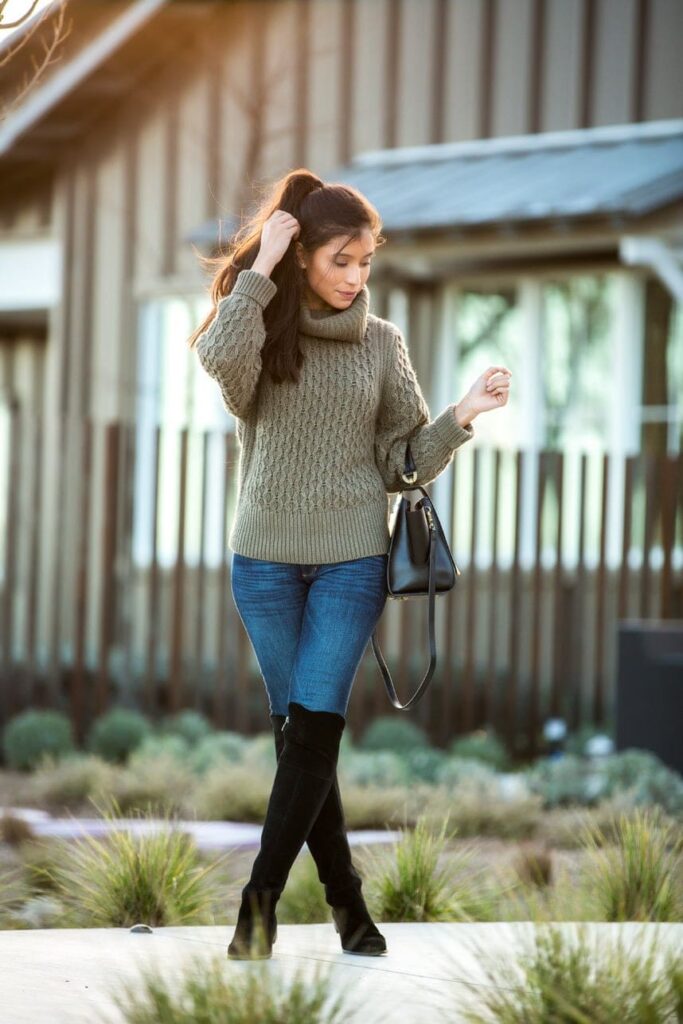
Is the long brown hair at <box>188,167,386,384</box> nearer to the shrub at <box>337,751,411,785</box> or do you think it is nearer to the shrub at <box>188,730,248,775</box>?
the shrub at <box>337,751,411,785</box>

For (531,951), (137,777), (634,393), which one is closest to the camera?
(531,951)

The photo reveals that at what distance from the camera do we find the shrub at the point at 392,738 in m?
9.74

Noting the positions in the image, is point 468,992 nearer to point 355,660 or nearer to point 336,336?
point 355,660

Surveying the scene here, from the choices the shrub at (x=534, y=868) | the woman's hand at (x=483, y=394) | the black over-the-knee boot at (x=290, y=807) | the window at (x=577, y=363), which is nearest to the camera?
the black over-the-knee boot at (x=290, y=807)

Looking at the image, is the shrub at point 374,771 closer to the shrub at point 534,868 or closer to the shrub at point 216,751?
the shrub at point 216,751

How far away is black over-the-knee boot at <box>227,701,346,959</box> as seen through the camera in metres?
3.94

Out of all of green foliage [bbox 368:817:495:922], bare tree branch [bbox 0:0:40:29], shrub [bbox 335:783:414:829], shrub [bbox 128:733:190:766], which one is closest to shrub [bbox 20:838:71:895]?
green foliage [bbox 368:817:495:922]

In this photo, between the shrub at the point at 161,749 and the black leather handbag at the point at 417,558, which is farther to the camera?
the shrub at the point at 161,749

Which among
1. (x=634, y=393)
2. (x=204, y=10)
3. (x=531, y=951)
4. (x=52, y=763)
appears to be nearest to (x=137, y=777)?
(x=52, y=763)

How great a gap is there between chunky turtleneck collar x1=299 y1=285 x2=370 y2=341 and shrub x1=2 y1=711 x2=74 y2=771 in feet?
18.0

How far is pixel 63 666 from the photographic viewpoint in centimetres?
1047

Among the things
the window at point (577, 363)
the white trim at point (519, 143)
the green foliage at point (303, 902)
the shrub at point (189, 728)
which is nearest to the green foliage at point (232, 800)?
the green foliage at point (303, 902)

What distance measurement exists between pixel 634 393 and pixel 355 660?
8.47 metres

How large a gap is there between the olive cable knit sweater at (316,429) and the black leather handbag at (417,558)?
0.14ft
